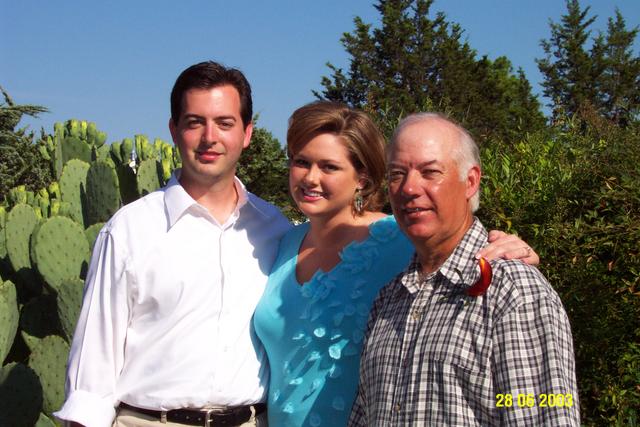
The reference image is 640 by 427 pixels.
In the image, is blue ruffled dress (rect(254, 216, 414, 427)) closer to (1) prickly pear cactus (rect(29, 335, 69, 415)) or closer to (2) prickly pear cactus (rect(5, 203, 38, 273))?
(1) prickly pear cactus (rect(29, 335, 69, 415))

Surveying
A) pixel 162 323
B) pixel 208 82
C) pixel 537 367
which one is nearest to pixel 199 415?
pixel 162 323

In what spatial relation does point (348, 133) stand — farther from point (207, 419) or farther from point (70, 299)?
point (70, 299)

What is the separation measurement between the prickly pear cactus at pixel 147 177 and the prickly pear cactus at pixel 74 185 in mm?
637

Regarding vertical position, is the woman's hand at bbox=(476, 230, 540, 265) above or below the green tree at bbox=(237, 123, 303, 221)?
below

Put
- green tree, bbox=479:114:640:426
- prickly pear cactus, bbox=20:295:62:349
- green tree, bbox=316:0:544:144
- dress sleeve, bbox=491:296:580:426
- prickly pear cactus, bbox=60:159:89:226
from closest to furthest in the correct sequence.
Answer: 1. dress sleeve, bbox=491:296:580:426
2. green tree, bbox=479:114:640:426
3. prickly pear cactus, bbox=20:295:62:349
4. prickly pear cactus, bbox=60:159:89:226
5. green tree, bbox=316:0:544:144

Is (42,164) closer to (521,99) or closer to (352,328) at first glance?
(352,328)

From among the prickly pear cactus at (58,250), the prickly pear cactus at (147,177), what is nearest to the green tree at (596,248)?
the prickly pear cactus at (147,177)

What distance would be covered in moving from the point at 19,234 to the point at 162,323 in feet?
9.14

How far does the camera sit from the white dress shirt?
2.71m

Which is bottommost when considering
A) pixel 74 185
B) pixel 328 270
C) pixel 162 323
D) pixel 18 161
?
pixel 162 323

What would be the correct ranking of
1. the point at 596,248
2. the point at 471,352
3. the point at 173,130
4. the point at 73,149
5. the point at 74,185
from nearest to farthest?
the point at 471,352 → the point at 173,130 → the point at 596,248 → the point at 74,185 → the point at 73,149

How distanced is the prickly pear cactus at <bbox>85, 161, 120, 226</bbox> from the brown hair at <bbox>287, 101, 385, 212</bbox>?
2.53 m

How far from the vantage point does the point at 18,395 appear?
177 inches

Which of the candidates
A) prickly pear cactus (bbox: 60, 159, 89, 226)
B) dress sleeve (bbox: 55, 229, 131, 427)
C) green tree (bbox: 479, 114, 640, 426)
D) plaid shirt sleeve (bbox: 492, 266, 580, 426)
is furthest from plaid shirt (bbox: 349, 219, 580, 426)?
prickly pear cactus (bbox: 60, 159, 89, 226)
